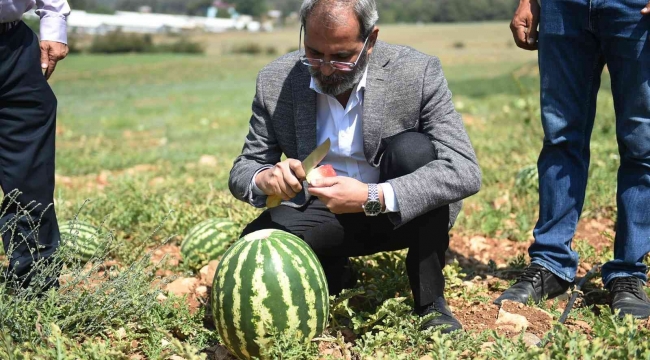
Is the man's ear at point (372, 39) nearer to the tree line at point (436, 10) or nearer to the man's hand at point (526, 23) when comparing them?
the man's hand at point (526, 23)

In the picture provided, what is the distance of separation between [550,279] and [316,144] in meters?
1.31

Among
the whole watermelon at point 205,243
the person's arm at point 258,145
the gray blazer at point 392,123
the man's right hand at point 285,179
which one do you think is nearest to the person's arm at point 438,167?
the gray blazer at point 392,123

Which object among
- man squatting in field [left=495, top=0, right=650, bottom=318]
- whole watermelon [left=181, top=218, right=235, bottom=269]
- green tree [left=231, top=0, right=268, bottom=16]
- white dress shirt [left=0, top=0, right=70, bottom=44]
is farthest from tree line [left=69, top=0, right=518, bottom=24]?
white dress shirt [left=0, top=0, right=70, bottom=44]

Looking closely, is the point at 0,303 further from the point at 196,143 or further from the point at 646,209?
the point at 196,143

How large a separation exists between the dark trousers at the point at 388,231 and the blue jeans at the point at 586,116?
27.4 inches

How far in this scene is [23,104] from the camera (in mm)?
3240

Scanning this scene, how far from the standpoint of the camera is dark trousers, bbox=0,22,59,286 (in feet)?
10.4

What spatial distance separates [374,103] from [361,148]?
232mm

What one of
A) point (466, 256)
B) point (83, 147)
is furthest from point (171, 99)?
point (466, 256)

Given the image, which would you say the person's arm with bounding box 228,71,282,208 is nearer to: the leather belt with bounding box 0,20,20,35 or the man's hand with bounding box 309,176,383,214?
the man's hand with bounding box 309,176,383,214

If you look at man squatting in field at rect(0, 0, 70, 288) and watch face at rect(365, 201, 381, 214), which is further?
man squatting in field at rect(0, 0, 70, 288)

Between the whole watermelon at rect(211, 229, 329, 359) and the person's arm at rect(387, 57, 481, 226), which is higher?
the person's arm at rect(387, 57, 481, 226)

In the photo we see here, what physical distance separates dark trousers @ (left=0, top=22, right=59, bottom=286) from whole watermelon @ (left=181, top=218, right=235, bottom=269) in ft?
3.04

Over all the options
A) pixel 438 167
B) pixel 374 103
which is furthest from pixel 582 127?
pixel 374 103
